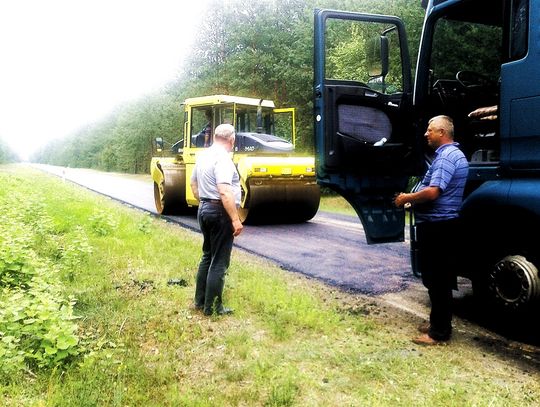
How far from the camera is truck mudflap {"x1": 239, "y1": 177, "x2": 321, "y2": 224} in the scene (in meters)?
10.6

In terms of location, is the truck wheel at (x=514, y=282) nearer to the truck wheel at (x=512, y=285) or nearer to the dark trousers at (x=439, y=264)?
the truck wheel at (x=512, y=285)

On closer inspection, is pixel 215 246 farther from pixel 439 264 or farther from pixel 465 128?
pixel 465 128

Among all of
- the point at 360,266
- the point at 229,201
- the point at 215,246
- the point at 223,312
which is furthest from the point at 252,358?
the point at 360,266

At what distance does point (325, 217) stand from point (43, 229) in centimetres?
650

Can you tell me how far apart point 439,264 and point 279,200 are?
685cm

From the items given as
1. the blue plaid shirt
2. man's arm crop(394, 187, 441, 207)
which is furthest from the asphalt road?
man's arm crop(394, 187, 441, 207)

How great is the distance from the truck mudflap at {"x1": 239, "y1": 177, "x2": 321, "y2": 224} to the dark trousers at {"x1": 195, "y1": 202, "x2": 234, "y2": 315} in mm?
5626

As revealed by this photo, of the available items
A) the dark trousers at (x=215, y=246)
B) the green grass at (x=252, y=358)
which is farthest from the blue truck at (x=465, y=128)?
the dark trousers at (x=215, y=246)

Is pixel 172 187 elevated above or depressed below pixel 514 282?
above

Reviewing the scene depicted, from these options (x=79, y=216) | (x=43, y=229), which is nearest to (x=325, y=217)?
(x=79, y=216)

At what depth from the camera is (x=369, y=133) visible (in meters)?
5.11

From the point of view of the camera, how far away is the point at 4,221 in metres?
8.27

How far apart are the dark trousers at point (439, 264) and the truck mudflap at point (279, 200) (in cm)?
650

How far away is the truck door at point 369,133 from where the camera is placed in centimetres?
493
